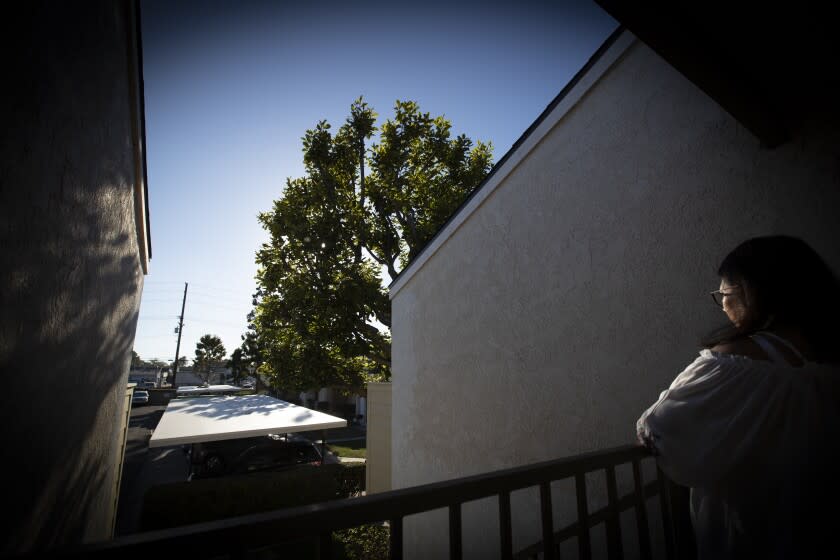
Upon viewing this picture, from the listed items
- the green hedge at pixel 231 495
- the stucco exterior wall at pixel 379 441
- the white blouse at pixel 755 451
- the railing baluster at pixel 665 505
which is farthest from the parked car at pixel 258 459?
the white blouse at pixel 755 451

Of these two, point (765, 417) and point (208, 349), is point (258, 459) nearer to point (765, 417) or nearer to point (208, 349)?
point (765, 417)

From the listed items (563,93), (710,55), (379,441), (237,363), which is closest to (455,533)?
(710,55)

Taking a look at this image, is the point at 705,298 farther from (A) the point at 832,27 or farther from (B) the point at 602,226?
(A) the point at 832,27

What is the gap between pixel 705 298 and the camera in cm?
235

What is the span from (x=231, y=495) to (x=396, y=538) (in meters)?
9.07

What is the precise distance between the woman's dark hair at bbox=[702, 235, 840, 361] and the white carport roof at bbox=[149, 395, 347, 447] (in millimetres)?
7879

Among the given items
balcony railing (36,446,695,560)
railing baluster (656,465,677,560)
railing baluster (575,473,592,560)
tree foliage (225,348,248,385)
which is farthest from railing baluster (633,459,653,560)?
tree foliage (225,348,248,385)

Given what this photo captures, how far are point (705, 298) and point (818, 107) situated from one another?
1.22 m

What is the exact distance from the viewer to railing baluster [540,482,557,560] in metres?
1.34

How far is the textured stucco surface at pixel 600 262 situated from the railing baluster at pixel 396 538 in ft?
7.57

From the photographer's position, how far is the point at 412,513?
1.02 meters

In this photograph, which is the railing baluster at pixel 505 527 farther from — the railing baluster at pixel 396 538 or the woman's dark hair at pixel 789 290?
the woman's dark hair at pixel 789 290

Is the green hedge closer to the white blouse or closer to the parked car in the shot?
the parked car

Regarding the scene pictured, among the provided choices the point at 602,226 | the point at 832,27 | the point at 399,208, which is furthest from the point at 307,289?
the point at 832,27
